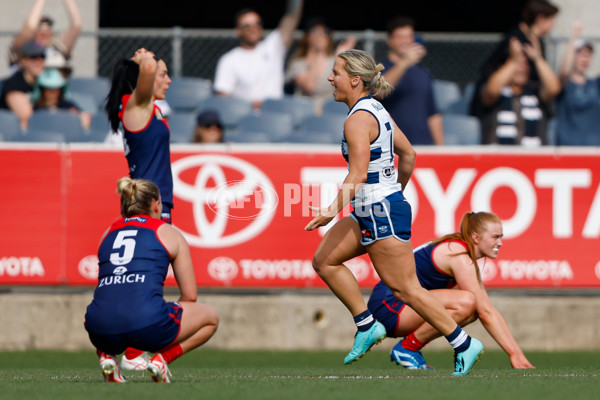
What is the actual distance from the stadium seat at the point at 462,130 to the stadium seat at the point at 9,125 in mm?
4477

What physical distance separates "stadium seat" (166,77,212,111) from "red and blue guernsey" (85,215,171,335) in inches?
259

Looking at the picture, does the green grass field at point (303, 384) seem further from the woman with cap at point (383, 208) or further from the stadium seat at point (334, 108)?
the stadium seat at point (334, 108)

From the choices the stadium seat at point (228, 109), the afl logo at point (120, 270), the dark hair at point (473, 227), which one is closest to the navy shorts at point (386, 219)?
the dark hair at point (473, 227)

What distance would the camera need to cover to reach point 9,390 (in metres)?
6.52

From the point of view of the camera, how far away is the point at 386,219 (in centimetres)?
719

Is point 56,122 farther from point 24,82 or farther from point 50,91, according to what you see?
point 24,82

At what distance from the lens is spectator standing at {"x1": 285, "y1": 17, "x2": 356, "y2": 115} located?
12945 millimetres

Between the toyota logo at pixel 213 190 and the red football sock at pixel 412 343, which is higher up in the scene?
the toyota logo at pixel 213 190

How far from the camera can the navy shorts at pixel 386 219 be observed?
719 cm

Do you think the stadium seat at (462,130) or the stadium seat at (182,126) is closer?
the stadium seat at (182,126)

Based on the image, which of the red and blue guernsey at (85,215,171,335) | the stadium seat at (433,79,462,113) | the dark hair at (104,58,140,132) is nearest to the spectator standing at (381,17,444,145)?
the stadium seat at (433,79,462,113)

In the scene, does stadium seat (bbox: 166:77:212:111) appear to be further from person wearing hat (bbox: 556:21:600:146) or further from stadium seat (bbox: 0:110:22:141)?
person wearing hat (bbox: 556:21:600:146)

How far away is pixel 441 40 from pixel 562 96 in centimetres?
155

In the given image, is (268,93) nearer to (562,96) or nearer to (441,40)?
(441,40)
